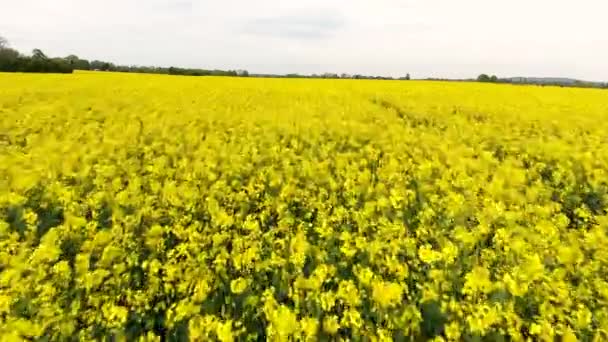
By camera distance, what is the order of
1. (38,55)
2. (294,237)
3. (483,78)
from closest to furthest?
(294,237) → (38,55) → (483,78)

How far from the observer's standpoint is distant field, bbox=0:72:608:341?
11.4 feet

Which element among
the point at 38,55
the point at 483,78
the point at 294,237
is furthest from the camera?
the point at 483,78

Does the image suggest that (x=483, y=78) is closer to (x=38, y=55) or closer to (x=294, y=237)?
(x=38, y=55)

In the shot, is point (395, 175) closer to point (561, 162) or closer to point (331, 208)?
point (331, 208)

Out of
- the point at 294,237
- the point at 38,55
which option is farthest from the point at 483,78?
the point at 294,237

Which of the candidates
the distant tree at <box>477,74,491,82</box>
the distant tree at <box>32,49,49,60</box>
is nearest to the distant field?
the distant tree at <box>32,49,49,60</box>


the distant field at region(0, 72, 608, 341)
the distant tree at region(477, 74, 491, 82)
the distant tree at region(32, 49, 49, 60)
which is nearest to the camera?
the distant field at region(0, 72, 608, 341)

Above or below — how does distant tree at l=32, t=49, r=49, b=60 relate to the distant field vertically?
above

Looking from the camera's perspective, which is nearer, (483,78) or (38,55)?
(38,55)

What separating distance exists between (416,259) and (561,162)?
4.95 m

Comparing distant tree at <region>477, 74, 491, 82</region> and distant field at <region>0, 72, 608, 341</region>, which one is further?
distant tree at <region>477, 74, 491, 82</region>

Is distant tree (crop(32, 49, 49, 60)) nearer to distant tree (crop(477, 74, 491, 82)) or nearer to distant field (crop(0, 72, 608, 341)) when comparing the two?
distant field (crop(0, 72, 608, 341))

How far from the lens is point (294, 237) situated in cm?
438

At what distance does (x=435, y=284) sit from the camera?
3.86m
